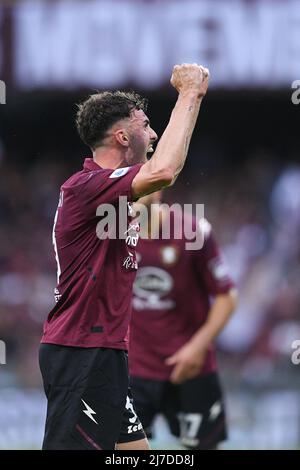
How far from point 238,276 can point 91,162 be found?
768 cm

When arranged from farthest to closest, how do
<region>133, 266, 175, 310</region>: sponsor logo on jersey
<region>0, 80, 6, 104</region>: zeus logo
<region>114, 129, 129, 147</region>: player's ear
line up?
1. <region>0, 80, 6, 104</region>: zeus logo
2. <region>133, 266, 175, 310</region>: sponsor logo on jersey
3. <region>114, 129, 129, 147</region>: player's ear

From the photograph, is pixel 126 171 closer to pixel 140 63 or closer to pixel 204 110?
pixel 140 63

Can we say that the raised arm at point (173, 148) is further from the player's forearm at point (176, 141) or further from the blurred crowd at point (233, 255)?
the blurred crowd at point (233, 255)

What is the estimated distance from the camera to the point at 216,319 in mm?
6551

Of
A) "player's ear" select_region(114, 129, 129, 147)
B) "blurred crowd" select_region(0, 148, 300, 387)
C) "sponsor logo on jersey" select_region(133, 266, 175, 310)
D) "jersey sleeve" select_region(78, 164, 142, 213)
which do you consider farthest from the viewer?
"blurred crowd" select_region(0, 148, 300, 387)

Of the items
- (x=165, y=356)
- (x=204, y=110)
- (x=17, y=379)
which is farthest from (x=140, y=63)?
(x=165, y=356)

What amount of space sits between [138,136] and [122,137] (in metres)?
0.08

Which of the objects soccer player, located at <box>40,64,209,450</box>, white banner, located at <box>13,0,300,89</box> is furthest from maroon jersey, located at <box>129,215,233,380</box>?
white banner, located at <box>13,0,300,89</box>

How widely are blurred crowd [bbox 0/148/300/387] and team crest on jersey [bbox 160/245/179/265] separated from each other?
14.7ft

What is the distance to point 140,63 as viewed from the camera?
11797mm

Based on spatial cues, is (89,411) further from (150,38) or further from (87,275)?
(150,38)

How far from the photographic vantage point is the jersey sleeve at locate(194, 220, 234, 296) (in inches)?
262

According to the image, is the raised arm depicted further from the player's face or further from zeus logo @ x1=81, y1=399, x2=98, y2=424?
zeus logo @ x1=81, y1=399, x2=98, y2=424

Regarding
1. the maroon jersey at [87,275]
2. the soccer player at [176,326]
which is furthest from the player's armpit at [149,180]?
the soccer player at [176,326]
